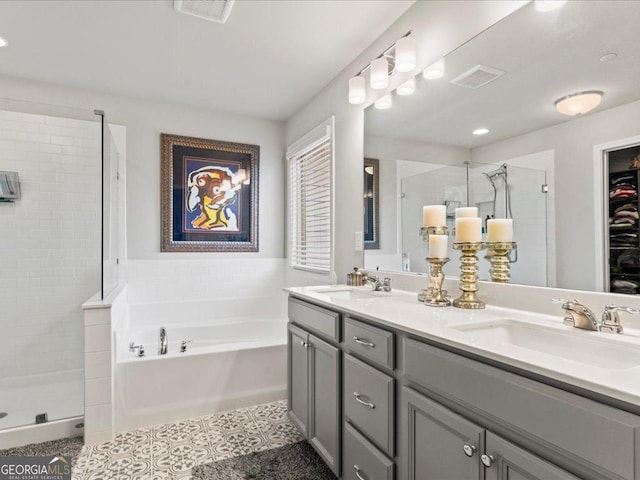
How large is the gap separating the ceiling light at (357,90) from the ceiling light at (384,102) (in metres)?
0.10

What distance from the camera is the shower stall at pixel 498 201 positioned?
4.77 feet

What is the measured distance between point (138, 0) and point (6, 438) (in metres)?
2.55

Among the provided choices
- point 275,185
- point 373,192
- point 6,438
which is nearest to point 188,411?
point 6,438

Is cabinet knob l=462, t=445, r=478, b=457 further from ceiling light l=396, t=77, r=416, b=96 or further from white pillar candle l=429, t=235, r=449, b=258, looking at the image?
ceiling light l=396, t=77, r=416, b=96

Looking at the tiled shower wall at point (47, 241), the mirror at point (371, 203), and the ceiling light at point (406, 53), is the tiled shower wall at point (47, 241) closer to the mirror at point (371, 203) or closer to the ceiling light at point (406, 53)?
the mirror at point (371, 203)

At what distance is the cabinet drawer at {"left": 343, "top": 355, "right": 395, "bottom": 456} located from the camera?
134 cm

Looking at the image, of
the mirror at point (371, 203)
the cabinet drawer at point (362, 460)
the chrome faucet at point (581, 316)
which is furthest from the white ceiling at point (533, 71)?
the cabinet drawer at point (362, 460)

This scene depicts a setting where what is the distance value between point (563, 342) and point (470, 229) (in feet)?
1.96

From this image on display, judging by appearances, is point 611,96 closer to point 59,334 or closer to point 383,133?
point 383,133

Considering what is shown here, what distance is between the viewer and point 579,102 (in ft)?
4.39

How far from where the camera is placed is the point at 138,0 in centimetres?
200

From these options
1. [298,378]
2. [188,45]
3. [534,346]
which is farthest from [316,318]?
[188,45]

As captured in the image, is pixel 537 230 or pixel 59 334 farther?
pixel 59 334

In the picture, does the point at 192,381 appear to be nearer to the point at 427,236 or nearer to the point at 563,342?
the point at 427,236
